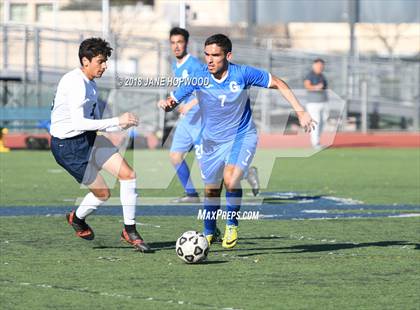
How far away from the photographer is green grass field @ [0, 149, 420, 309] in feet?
28.4

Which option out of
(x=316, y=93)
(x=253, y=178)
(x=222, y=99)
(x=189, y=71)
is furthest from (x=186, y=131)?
(x=316, y=93)

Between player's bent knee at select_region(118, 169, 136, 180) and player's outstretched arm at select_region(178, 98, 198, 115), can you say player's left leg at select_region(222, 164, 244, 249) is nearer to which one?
player's bent knee at select_region(118, 169, 136, 180)

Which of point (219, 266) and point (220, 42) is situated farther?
point (220, 42)

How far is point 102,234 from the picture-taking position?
1281cm

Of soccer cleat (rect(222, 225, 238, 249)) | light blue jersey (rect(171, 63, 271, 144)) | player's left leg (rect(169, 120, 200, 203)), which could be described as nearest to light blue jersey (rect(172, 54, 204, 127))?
player's left leg (rect(169, 120, 200, 203))

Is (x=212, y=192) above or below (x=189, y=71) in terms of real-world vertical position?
below

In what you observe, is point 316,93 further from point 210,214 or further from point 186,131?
point 210,214

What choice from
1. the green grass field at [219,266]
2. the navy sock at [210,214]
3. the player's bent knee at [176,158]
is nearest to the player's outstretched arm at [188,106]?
the player's bent knee at [176,158]

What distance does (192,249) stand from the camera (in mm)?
10438

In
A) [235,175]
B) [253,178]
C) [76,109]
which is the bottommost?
[253,178]

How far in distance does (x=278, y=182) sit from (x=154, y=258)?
31.7 feet

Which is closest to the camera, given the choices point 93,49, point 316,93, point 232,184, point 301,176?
point 93,49

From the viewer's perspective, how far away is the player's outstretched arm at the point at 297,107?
10938mm

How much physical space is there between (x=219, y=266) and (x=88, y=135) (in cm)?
204
